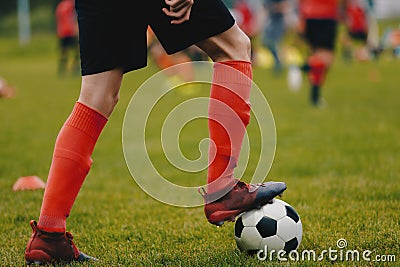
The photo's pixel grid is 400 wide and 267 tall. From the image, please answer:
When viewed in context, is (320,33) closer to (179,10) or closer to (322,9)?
(322,9)

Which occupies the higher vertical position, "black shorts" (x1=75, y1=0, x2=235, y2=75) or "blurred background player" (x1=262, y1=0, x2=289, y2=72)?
"black shorts" (x1=75, y1=0, x2=235, y2=75)

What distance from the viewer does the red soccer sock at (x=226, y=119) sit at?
8.57 feet

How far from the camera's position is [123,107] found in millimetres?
9234

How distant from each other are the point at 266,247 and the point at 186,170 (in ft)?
6.81

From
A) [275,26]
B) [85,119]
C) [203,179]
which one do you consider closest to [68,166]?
[85,119]

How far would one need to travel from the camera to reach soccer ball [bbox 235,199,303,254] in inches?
104

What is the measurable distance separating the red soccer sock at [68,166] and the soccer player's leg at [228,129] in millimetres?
496

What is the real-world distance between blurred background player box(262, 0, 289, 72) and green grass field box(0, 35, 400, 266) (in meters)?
5.83

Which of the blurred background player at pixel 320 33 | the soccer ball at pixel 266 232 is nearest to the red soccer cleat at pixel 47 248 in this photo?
the soccer ball at pixel 266 232

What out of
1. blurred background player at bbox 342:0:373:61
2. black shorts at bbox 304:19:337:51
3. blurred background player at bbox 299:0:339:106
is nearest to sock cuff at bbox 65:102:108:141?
blurred background player at bbox 299:0:339:106

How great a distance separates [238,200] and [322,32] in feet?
20.6

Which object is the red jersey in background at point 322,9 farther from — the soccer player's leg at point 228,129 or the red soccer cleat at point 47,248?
the red soccer cleat at point 47,248

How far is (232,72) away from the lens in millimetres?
2627

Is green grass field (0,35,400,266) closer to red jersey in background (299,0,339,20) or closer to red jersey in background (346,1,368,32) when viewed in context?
red jersey in background (299,0,339,20)
